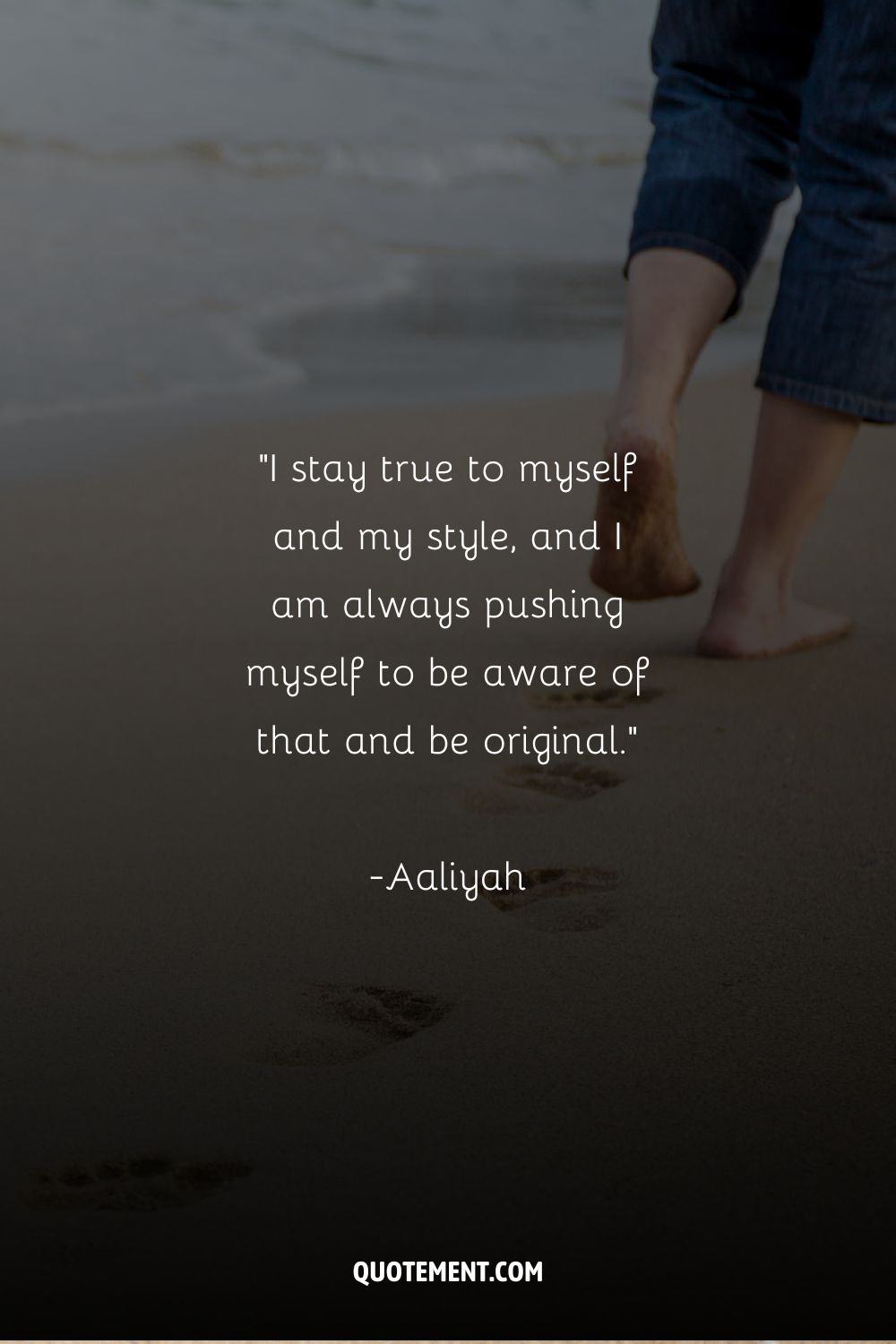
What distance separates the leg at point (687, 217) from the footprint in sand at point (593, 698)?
0.47ft

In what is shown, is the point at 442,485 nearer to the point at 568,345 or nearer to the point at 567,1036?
the point at 568,345

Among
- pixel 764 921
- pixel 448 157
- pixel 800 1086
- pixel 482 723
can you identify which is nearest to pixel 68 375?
pixel 482 723

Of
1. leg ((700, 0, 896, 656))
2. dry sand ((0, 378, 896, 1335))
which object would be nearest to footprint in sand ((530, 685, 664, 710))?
dry sand ((0, 378, 896, 1335))

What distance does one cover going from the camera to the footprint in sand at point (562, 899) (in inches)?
47.5

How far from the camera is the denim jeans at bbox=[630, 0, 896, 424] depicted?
1.55 metres

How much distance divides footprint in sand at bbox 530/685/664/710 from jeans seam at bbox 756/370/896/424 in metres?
0.36

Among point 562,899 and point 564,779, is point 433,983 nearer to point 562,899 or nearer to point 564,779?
point 562,899

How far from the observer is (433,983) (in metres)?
1.12

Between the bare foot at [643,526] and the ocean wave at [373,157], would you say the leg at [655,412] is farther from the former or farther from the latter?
the ocean wave at [373,157]

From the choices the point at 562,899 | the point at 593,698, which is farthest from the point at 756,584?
the point at 562,899

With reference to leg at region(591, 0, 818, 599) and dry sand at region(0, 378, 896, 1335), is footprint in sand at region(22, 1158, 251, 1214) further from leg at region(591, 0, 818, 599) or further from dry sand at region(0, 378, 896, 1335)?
leg at region(591, 0, 818, 599)

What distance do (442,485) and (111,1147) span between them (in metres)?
1.76

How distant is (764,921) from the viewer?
1.19m

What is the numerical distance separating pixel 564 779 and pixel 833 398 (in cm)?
51
